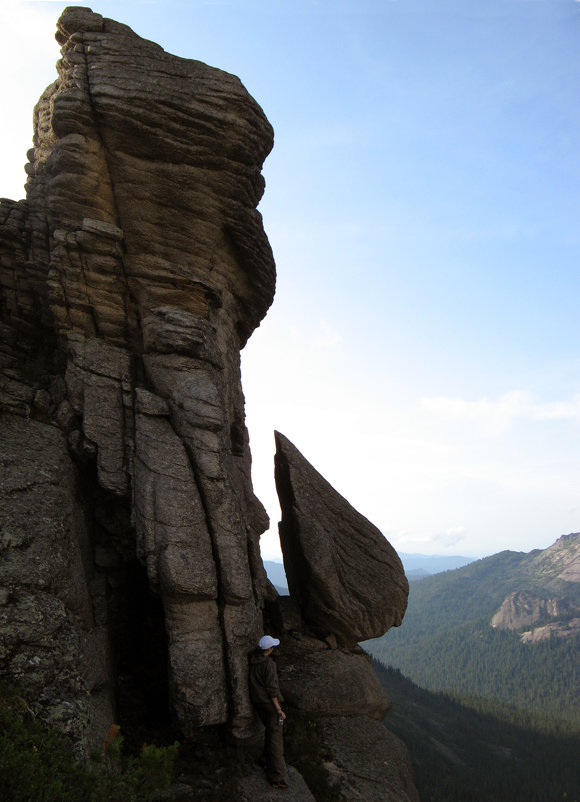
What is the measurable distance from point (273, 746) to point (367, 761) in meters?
6.27

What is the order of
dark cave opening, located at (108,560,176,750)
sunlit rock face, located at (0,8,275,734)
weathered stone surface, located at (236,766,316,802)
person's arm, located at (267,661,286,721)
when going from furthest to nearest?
sunlit rock face, located at (0,8,275,734)
dark cave opening, located at (108,560,176,750)
person's arm, located at (267,661,286,721)
weathered stone surface, located at (236,766,316,802)

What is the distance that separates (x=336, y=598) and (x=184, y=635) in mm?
9972

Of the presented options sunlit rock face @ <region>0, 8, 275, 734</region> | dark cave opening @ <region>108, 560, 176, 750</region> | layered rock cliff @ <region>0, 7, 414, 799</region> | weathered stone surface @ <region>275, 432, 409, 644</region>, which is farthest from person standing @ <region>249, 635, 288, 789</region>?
weathered stone surface @ <region>275, 432, 409, 644</region>

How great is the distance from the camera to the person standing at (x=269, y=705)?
58.1ft

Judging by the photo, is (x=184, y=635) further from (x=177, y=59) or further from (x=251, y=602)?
(x=177, y=59)

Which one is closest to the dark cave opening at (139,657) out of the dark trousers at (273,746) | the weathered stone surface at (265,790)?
the weathered stone surface at (265,790)

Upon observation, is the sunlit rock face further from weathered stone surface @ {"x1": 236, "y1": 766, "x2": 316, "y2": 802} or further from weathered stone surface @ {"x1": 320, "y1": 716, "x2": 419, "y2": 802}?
weathered stone surface @ {"x1": 320, "y1": 716, "x2": 419, "y2": 802}

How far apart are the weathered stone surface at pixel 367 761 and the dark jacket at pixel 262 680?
5.22 m

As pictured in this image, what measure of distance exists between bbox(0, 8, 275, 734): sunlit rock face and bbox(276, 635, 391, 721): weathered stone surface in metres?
4.16

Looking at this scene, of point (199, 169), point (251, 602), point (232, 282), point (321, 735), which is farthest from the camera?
point (232, 282)

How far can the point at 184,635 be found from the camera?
18281mm

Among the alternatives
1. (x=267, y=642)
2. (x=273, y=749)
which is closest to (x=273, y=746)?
(x=273, y=749)

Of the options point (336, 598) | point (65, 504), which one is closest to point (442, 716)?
point (336, 598)

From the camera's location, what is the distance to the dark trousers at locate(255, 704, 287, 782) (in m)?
17.6
